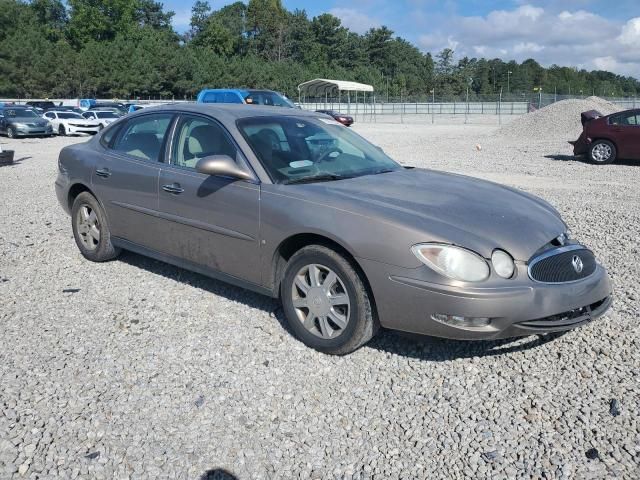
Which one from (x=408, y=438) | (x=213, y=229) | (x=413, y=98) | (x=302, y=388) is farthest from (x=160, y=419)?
(x=413, y=98)

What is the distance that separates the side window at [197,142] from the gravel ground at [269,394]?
1.15 m

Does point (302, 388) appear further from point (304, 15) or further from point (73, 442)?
point (304, 15)

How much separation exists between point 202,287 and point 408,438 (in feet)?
9.13

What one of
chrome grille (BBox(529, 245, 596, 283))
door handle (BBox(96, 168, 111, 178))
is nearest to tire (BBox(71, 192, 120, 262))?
door handle (BBox(96, 168, 111, 178))

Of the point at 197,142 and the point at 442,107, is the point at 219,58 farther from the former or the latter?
the point at 197,142

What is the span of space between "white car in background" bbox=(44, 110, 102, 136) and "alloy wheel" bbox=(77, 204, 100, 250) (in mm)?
25480

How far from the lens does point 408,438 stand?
10.5 feet

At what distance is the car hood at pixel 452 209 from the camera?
12.2 feet

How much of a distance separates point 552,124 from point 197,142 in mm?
25317

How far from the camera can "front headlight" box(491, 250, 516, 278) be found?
12.0ft

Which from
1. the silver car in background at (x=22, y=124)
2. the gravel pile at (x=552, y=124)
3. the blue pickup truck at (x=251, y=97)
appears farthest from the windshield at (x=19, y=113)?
the gravel pile at (x=552, y=124)

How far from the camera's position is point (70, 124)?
29969 mm

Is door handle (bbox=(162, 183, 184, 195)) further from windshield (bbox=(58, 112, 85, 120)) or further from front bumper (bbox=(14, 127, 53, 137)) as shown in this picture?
windshield (bbox=(58, 112, 85, 120))

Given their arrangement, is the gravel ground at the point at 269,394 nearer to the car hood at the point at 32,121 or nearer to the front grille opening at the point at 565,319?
the front grille opening at the point at 565,319
